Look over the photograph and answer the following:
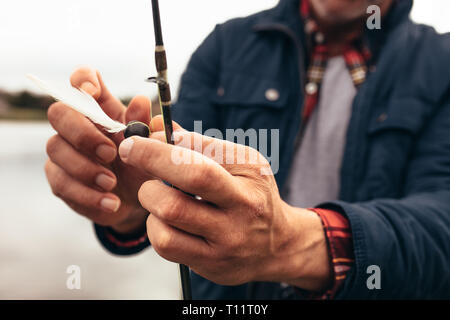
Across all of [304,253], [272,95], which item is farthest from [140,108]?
[272,95]

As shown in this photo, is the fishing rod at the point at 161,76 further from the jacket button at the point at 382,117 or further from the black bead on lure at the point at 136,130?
the jacket button at the point at 382,117

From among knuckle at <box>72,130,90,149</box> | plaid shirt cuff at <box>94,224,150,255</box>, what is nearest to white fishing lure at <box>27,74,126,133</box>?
knuckle at <box>72,130,90,149</box>

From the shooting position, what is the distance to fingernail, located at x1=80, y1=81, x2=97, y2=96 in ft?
1.81

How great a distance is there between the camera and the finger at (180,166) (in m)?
0.35

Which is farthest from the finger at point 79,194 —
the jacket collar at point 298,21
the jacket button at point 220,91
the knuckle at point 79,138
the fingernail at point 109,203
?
the jacket collar at point 298,21

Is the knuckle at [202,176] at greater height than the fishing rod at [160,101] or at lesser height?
lesser

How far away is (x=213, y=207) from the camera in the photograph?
1.32 ft

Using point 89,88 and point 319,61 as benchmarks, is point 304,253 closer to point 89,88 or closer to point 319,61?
point 89,88

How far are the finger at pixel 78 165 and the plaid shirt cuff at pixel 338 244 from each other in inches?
15.7

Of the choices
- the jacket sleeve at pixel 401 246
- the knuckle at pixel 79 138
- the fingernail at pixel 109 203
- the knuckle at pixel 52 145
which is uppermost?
the knuckle at pixel 79 138

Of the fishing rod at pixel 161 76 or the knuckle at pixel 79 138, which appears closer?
the fishing rod at pixel 161 76

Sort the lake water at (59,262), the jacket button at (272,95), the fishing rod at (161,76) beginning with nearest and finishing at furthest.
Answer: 1. the fishing rod at (161,76)
2. the jacket button at (272,95)
3. the lake water at (59,262)
